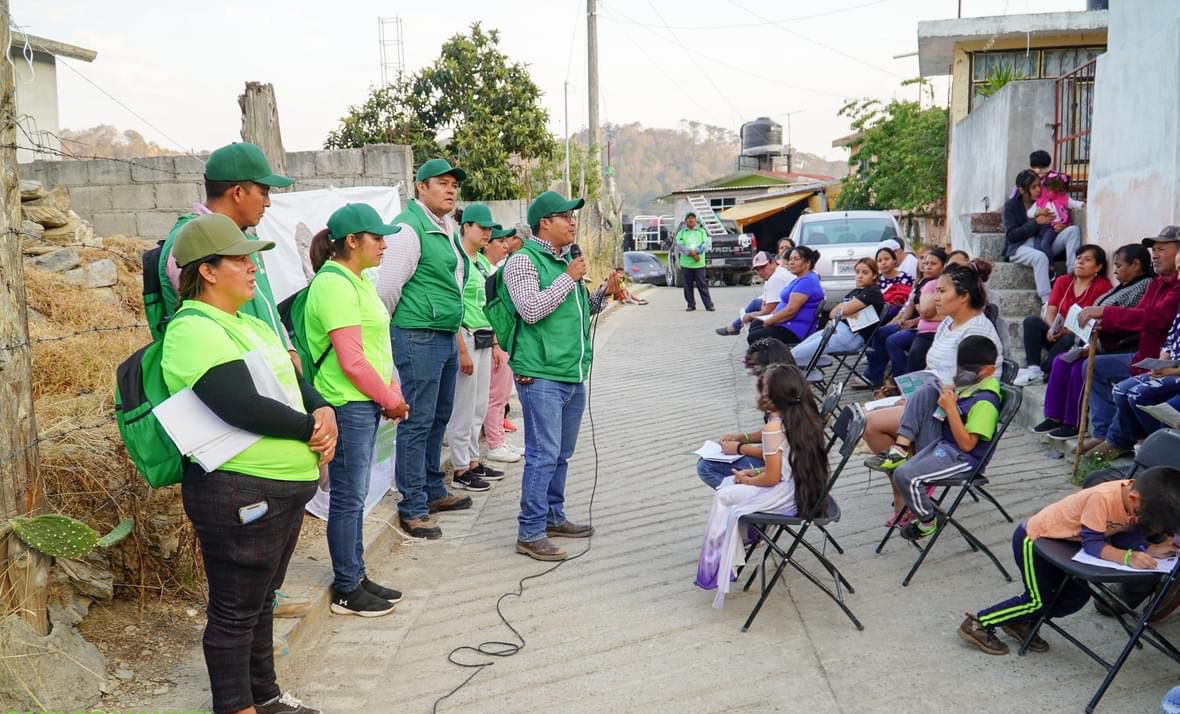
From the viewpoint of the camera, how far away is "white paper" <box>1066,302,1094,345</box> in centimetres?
656

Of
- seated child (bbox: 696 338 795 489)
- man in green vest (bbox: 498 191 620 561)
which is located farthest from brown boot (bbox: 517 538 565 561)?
seated child (bbox: 696 338 795 489)

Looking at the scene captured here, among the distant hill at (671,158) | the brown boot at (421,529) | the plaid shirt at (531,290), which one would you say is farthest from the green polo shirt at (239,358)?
the distant hill at (671,158)

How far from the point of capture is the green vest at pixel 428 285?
5.42 m

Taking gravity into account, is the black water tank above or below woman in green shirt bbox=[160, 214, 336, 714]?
above

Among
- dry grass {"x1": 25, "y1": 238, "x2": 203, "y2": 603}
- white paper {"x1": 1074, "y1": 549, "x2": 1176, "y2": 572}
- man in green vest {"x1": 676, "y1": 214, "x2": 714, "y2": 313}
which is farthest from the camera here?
man in green vest {"x1": 676, "y1": 214, "x2": 714, "y2": 313}

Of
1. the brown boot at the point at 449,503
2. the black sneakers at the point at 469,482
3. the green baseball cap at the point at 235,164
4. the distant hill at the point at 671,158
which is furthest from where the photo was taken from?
the distant hill at the point at 671,158

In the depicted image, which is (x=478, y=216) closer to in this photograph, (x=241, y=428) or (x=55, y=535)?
(x=55, y=535)

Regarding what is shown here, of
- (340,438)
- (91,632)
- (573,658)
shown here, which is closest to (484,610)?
(573,658)

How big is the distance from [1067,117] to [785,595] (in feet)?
30.2

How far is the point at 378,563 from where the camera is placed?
208 inches

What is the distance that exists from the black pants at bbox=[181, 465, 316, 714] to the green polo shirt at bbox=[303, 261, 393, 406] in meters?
1.01

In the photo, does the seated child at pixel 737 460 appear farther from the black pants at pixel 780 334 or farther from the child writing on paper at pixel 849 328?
the black pants at pixel 780 334

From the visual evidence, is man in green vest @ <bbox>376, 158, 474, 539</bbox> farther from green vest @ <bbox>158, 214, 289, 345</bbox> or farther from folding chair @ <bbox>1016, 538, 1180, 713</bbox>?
folding chair @ <bbox>1016, 538, 1180, 713</bbox>

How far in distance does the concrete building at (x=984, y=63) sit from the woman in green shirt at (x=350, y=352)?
9810 millimetres
